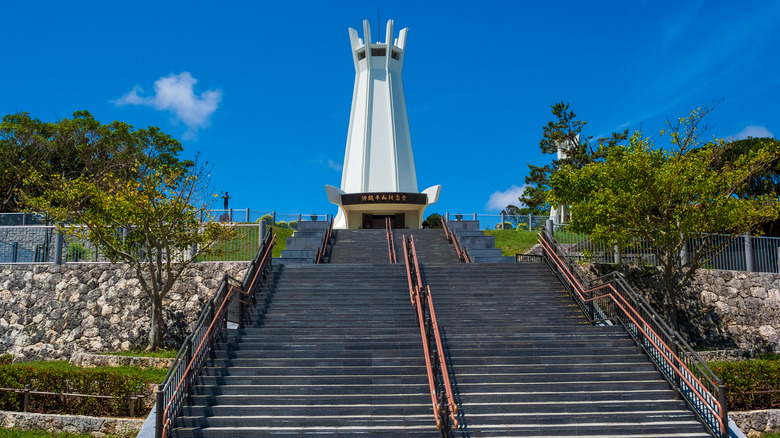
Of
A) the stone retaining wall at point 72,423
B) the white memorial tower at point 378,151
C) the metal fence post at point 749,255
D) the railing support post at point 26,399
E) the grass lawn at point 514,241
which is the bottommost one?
the stone retaining wall at point 72,423

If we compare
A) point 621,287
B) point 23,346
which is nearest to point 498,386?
point 621,287

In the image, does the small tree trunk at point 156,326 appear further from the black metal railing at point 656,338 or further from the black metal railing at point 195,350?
the black metal railing at point 656,338

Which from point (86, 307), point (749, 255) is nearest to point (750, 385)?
point (749, 255)

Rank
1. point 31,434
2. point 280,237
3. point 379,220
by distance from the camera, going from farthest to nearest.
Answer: point 379,220 → point 280,237 → point 31,434

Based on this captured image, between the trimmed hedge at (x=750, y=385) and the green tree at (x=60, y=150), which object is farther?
the green tree at (x=60, y=150)

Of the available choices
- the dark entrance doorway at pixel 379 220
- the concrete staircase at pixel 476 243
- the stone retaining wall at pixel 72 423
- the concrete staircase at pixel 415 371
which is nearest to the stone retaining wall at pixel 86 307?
the concrete staircase at pixel 415 371

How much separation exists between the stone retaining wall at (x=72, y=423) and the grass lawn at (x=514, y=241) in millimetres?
15979

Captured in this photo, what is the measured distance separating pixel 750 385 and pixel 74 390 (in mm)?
11314

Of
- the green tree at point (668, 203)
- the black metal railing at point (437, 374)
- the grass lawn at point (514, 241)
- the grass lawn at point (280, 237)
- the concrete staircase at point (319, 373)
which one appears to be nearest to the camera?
the black metal railing at point (437, 374)

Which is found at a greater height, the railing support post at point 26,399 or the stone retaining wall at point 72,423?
the railing support post at point 26,399

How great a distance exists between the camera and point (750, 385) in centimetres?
948

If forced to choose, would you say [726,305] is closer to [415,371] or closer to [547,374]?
[547,374]

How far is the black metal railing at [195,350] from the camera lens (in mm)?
7945

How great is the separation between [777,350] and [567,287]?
23.9 feet
